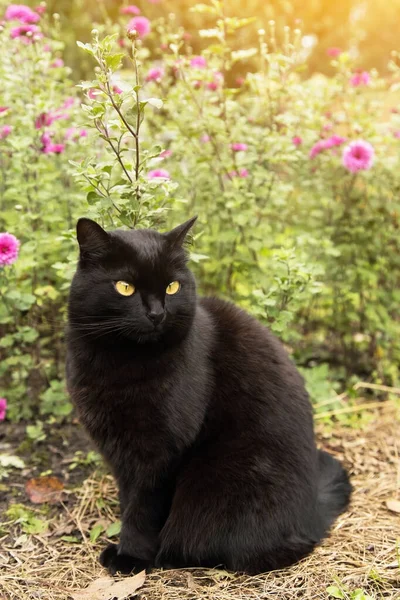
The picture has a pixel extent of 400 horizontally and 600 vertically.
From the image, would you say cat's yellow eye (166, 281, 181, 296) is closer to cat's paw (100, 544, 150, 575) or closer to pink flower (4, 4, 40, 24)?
cat's paw (100, 544, 150, 575)

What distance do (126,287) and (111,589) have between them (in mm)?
1012

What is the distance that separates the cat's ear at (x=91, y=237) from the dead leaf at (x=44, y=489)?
4.04 feet

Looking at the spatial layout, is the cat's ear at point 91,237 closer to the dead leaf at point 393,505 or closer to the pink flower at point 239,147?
the pink flower at point 239,147

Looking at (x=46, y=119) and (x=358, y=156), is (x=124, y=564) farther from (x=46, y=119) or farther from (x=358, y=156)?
(x=358, y=156)

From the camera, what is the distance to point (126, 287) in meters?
2.07

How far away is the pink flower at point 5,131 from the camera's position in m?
3.05

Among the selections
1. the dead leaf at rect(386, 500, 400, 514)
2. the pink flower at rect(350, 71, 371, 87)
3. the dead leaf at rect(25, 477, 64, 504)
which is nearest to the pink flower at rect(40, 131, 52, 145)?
Answer: the dead leaf at rect(25, 477, 64, 504)

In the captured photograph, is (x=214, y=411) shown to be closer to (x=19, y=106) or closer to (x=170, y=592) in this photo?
(x=170, y=592)

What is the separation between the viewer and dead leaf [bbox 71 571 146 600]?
2.08 meters

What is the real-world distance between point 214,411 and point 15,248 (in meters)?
1.05

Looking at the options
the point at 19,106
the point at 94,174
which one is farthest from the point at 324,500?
the point at 19,106

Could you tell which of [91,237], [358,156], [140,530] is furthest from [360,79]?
[140,530]

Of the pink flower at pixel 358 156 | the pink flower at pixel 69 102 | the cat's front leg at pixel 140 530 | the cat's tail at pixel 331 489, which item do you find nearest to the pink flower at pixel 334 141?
the pink flower at pixel 358 156

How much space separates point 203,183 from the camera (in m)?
3.41
